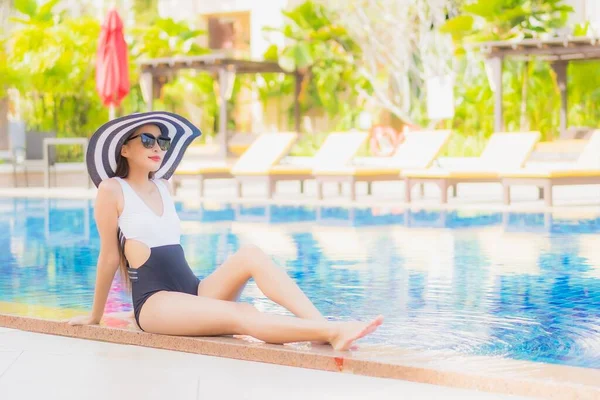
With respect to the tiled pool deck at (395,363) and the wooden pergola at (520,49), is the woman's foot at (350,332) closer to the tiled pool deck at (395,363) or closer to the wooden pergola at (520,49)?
the tiled pool deck at (395,363)

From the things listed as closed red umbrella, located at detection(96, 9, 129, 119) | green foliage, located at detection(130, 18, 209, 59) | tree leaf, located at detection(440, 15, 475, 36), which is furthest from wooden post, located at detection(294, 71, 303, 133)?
closed red umbrella, located at detection(96, 9, 129, 119)

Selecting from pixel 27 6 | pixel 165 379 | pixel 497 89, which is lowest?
pixel 165 379

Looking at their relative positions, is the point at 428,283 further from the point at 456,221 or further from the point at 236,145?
the point at 236,145

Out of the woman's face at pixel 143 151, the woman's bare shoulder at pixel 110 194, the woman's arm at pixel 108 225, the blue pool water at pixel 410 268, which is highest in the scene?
the woman's face at pixel 143 151

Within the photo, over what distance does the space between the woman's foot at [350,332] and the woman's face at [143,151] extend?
1.10 meters

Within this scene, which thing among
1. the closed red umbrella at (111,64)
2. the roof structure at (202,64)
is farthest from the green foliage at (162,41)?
the closed red umbrella at (111,64)

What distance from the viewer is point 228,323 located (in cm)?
448

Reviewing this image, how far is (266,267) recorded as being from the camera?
4496 mm

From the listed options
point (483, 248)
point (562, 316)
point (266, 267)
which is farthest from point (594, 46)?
point (266, 267)

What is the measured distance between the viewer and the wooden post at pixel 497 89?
62.3ft

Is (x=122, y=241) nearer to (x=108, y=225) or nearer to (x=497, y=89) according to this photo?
(x=108, y=225)

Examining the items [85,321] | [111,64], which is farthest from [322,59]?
[85,321]

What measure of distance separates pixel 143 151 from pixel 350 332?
1219 mm

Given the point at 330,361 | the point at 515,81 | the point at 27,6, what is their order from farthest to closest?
the point at 27,6 → the point at 515,81 → the point at 330,361
